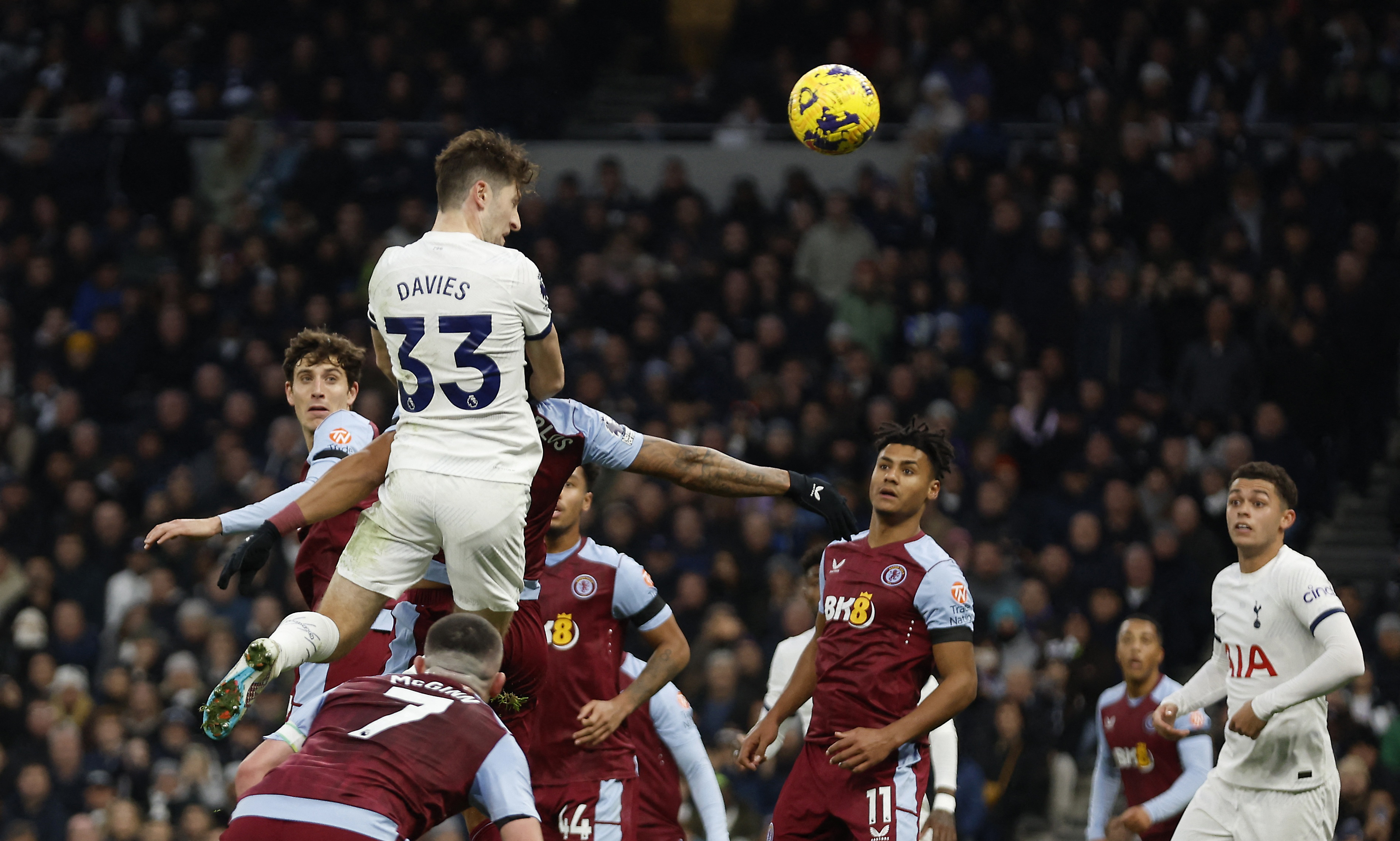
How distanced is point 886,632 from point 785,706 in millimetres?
824

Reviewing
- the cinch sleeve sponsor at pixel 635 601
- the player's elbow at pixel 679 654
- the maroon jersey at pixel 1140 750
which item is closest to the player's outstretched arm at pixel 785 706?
the player's elbow at pixel 679 654

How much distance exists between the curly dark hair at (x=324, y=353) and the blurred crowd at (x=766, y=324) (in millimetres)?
5103

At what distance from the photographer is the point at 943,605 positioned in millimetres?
8219

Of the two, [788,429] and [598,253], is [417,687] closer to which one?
[788,429]

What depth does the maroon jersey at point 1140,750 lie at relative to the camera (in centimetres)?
1038

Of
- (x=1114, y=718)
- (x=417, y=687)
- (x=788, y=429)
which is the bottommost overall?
(x=1114, y=718)

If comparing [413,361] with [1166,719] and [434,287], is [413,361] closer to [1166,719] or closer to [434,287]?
[434,287]

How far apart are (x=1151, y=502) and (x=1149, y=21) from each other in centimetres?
628

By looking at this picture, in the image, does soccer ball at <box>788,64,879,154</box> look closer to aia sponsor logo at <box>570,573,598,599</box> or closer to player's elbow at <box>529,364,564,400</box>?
aia sponsor logo at <box>570,573,598,599</box>

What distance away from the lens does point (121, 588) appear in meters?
15.2

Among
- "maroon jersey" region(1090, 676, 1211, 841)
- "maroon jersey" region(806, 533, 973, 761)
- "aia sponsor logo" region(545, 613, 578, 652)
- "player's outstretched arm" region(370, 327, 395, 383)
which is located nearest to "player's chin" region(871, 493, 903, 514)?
"maroon jersey" region(806, 533, 973, 761)

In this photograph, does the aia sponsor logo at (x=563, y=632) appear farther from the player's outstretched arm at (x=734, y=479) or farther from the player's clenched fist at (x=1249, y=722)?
the player's clenched fist at (x=1249, y=722)

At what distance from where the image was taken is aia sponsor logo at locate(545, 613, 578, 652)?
8.95 meters

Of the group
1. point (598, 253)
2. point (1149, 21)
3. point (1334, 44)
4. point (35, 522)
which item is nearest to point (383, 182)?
point (598, 253)
